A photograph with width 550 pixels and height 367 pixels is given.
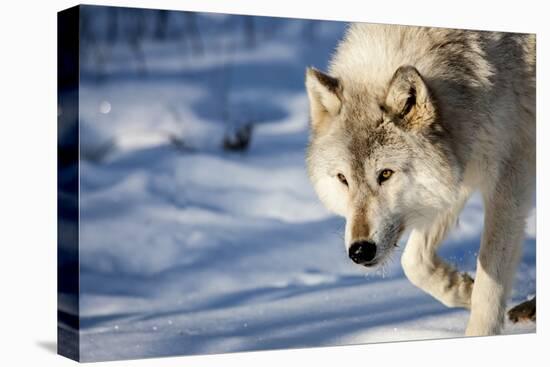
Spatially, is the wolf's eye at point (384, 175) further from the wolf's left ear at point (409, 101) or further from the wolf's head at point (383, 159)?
the wolf's left ear at point (409, 101)

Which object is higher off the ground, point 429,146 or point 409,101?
point 409,101

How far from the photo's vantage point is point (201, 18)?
533 centimetres

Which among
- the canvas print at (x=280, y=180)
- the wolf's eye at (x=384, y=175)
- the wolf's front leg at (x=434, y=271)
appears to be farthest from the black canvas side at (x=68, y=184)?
the wolf's front leg at (x=434, y=271)

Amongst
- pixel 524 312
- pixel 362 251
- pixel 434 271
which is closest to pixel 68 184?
pixel 362 251

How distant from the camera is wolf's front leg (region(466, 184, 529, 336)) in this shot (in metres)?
5.83

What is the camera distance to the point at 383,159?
514 centimetres

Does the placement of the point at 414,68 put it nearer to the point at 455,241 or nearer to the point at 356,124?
the point at 356,124

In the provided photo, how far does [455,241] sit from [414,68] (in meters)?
1.52

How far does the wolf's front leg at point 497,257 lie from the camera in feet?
19.1

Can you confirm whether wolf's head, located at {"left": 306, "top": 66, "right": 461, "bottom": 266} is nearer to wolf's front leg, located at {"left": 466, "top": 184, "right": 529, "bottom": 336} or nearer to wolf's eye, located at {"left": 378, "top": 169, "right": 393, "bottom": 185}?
wolf's eye, located at {"left": 378, "top": 169, "right": 393, "bottom": 185}

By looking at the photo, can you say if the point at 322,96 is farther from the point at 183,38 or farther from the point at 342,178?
the point at 183,38

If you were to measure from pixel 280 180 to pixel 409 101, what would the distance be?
37.8 inches

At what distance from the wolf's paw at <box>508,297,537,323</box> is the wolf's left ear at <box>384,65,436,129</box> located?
1863 millimetres

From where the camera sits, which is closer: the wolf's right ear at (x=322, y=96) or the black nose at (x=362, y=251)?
the black nose at (x=362, y=251)
